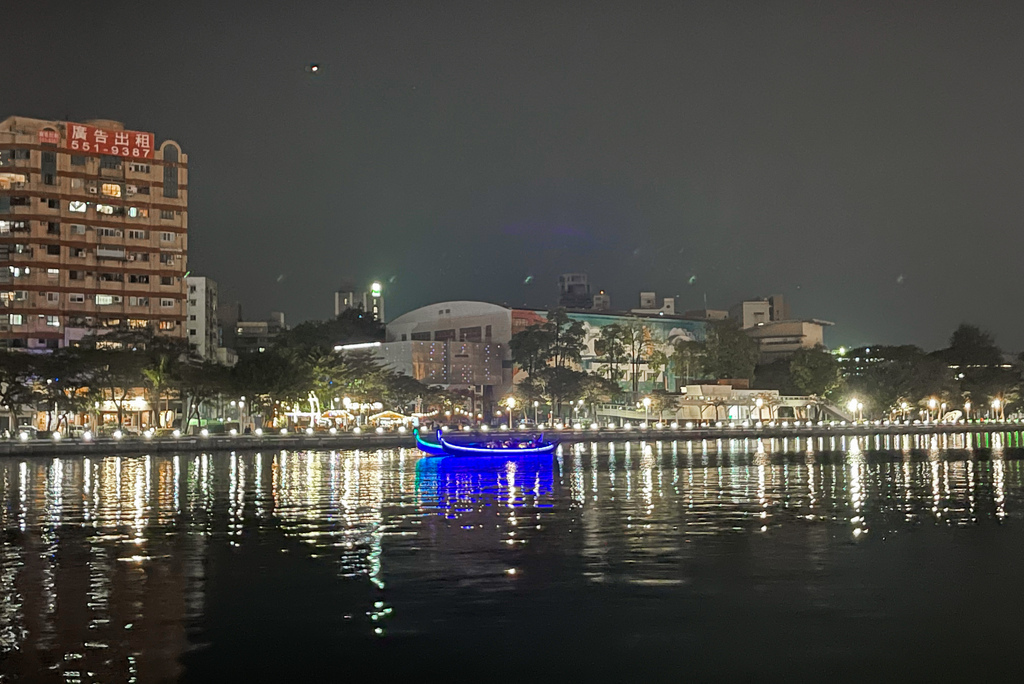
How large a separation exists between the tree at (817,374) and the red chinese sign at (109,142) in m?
87.2

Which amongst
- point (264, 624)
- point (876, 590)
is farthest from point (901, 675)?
point (264, 624)

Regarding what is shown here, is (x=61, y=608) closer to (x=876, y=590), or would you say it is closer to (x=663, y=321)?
(x=876, y=590)

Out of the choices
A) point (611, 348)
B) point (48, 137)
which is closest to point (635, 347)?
point (611, 348)

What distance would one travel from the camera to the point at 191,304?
162375mm

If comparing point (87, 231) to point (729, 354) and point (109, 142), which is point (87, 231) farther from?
point (729, 354)

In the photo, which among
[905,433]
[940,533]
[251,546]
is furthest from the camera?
[905,433]

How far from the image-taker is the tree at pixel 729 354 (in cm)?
15912

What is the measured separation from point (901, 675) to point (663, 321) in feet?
501

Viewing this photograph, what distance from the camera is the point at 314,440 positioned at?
92.2 meters

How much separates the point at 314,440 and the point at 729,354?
81.3 metres

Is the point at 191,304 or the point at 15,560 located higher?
the point at 191,304

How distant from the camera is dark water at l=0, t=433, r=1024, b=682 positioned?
607 inches

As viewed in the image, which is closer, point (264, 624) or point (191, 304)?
point (264, 624)

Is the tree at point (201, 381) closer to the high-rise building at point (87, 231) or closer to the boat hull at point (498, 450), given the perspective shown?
the high-rise building at point (87, 231)
